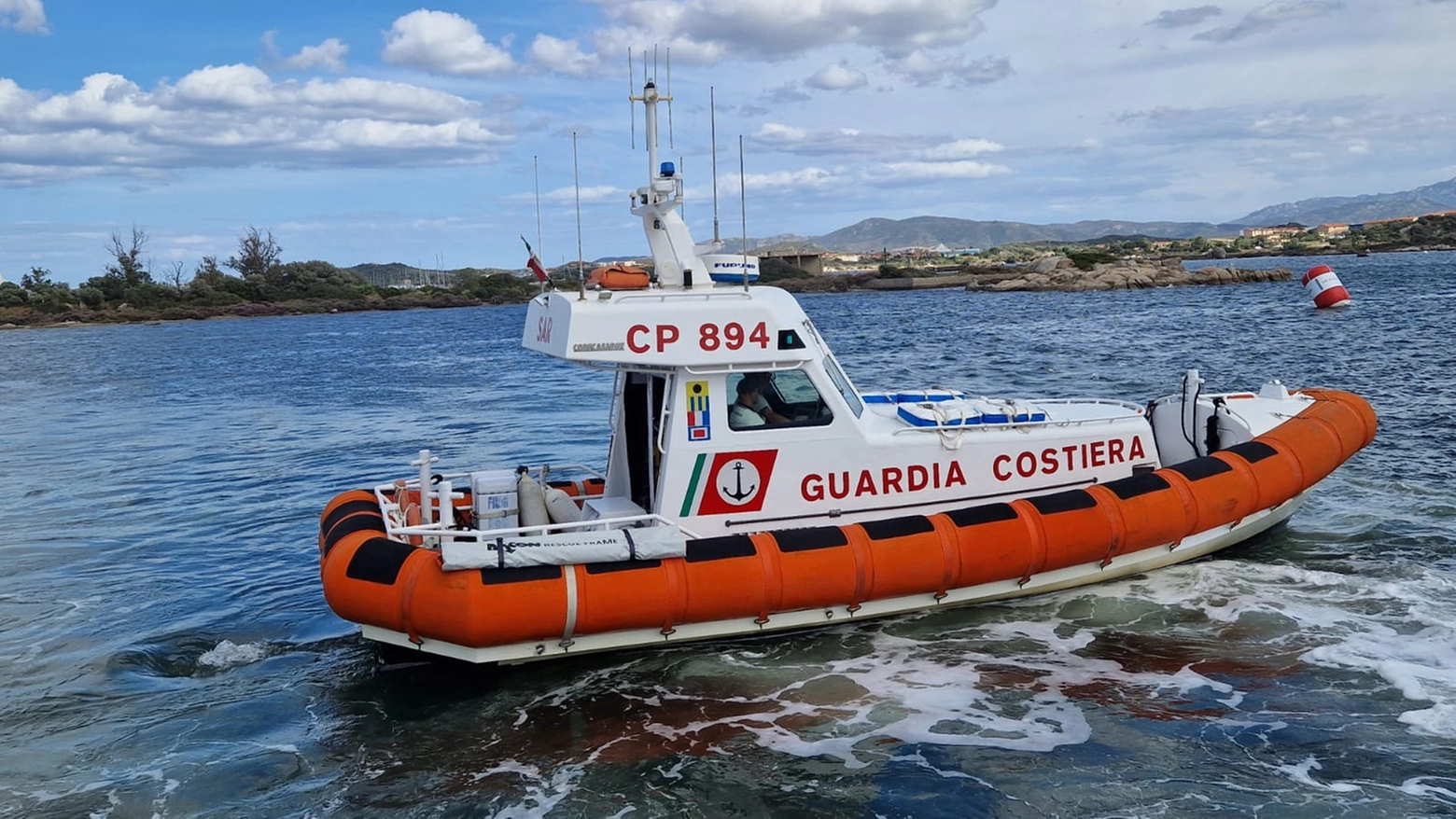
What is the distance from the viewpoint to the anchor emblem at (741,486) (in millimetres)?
8047

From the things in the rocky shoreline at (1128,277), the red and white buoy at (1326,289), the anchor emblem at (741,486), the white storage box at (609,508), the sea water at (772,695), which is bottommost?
the sea water at (772,695)

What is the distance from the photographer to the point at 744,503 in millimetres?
8102

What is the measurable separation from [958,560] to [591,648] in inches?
104

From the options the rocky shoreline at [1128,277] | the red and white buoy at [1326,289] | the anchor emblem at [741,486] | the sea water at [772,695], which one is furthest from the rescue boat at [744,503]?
the rocky shoreline at [1128,277]

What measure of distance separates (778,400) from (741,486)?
70 centimetres

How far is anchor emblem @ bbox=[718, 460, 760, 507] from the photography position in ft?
26.4

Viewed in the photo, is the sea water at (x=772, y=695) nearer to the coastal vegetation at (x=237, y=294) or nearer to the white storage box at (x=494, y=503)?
the white storage box at (x=494, y=503)

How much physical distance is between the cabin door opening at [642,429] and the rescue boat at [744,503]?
0.8 inches

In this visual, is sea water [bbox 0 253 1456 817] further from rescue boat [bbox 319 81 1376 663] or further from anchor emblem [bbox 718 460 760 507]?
anchor emblem [bbox 718 460 760 507]

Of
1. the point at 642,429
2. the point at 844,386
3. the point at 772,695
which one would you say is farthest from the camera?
the point at 642,429

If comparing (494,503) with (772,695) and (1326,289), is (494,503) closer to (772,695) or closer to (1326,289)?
(772,695)

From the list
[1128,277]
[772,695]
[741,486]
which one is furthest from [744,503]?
[1128,277]

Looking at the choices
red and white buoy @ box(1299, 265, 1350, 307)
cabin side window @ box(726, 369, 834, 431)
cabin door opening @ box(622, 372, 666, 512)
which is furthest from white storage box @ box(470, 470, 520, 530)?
red and white buoy @ box(1299, 265, 1350, 307)

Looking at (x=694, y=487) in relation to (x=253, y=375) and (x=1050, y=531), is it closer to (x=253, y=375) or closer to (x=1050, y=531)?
(x=1050, y=531)
